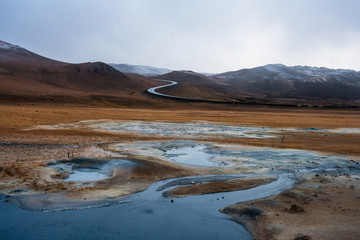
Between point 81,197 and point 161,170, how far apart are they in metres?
4.34

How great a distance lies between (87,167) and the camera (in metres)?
14.7

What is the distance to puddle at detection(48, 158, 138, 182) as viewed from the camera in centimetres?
1320

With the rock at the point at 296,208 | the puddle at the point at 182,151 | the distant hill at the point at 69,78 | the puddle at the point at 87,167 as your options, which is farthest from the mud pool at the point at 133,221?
the distant hill at the point at 69,78

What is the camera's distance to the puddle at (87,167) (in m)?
13.2

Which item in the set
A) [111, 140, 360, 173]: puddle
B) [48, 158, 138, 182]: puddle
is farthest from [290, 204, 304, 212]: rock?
[48, 158, 138, 182]: puddle

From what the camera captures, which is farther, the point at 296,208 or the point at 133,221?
the point at 296,208

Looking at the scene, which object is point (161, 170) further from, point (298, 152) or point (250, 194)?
point (298, 152)

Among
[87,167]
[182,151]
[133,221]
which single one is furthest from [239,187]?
[182,151]

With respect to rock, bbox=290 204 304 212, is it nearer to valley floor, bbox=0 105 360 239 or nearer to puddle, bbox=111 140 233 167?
valley floor, bbox=0 105 360 239

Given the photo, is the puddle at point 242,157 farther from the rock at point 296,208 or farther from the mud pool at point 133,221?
the mud pool at point 133,221

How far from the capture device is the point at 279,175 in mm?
14031

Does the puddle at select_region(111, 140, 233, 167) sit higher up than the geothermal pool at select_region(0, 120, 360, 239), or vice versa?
the puddle at select_region(111, 140, 233, 167)

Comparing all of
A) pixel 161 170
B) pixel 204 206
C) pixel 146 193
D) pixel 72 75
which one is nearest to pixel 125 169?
pixel 161 170

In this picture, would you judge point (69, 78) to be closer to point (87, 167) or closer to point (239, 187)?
point (87, 167)
